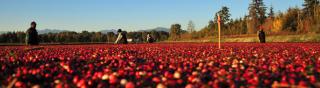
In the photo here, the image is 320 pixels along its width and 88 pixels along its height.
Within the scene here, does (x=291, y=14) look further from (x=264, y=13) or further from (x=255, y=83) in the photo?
(x=255, y=83)

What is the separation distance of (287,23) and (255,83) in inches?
2991

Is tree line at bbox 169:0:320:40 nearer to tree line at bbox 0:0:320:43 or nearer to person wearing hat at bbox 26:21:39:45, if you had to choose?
tree line at bbox 0:0:320:43

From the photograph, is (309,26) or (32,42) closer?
(32,42)

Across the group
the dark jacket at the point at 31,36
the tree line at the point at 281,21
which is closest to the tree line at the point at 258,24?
the tree line at the point at 281,21

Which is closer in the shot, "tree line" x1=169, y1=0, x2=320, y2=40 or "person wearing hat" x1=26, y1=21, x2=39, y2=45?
"person wearing hat" x1=26, y1=21, x2=39, y2=45

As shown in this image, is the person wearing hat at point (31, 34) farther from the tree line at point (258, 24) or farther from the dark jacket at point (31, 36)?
the tree line at point (258, 24)

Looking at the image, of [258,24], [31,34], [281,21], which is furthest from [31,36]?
[258,24]

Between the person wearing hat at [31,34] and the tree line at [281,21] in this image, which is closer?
the person wearing hat at [31,34]

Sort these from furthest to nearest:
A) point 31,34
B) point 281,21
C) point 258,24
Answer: point 258,24 → point 281,21 → point 31,34

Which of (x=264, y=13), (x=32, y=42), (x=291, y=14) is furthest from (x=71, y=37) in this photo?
(x=32, y=42)

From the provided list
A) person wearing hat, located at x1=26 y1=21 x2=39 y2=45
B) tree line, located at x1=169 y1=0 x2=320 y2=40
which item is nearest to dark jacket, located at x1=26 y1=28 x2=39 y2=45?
person wearing hat, located at x1=26 y1=21 x2=39 y2=45

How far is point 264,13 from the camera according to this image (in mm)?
129625

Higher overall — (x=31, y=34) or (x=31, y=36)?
(x=31, y=34)

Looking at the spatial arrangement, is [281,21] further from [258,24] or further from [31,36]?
[31,36]
